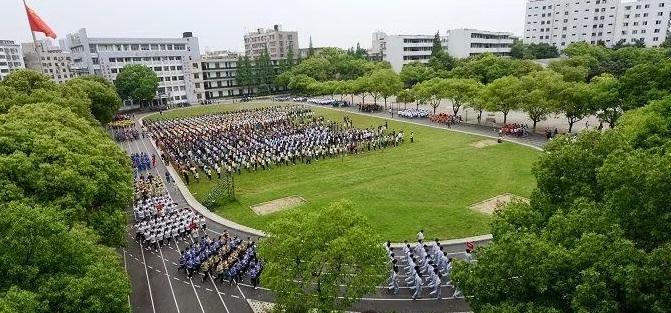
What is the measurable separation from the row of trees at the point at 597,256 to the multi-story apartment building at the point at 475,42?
91.9 meters

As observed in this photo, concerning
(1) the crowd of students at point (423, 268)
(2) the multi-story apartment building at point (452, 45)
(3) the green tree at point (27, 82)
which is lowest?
(1) the crowd of students at point (423, 268)

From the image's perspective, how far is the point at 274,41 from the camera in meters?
133

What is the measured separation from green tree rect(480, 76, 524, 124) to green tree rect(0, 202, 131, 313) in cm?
3974

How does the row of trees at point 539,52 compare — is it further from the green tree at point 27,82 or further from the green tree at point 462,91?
the green tree at point 27,82

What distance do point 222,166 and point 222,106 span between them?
45909 millimetres

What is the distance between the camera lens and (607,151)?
512 inches

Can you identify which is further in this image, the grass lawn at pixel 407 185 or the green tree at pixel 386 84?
the green tree at pixel 386 84

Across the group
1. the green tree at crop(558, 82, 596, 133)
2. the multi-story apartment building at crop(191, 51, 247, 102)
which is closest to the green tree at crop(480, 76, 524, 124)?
the green tree at crop(558, 82, 596, 133)

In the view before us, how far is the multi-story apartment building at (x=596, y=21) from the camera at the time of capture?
89.6 metres

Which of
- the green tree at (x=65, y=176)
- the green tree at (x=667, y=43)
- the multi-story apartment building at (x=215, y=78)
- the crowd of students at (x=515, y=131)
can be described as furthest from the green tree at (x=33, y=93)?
the green tree at (x=667, y=43)

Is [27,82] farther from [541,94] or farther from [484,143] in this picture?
[541,94]

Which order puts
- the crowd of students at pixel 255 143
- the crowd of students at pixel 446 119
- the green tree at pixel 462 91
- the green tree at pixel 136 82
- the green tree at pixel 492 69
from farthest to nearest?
the green tree at pixel 136 82
the green tree at pixel 492 69
the green tree at pixel 462 91
the crowd of students at pixel 446 119
the crowd of students at pixel 255 143

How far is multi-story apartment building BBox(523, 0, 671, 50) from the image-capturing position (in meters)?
89.6

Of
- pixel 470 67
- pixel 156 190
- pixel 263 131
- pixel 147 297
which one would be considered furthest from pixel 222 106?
pixel 147 297
